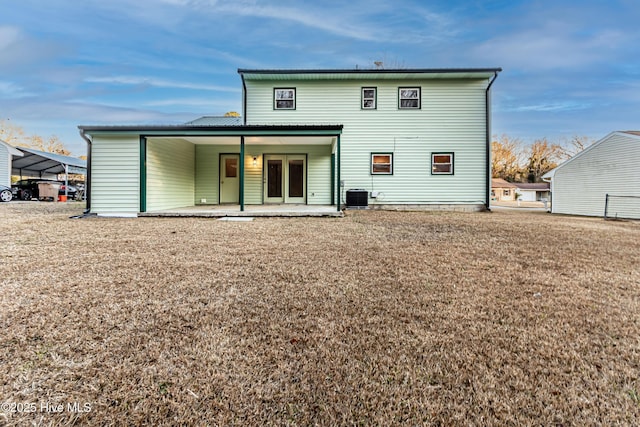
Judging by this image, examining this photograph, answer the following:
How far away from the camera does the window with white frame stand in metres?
12.4

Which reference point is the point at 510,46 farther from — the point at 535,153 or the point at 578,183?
the point at 535,153

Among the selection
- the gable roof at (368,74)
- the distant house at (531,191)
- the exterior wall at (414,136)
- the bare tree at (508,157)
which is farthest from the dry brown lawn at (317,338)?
the bare tree at (508,157)

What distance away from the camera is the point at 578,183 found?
16.3 meters

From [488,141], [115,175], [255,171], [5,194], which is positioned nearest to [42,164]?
[5,194]

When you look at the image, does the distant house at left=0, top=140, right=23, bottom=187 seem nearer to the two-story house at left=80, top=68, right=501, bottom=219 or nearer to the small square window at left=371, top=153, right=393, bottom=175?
the two-story house at left=80, top=68, right=501, bottom=219

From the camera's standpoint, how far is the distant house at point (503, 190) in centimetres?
4581

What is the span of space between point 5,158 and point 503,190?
5657cm

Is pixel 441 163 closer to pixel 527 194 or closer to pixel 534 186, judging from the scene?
pixel 527 194

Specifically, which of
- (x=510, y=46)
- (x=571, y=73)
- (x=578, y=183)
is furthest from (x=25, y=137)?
(x=571, y=73)

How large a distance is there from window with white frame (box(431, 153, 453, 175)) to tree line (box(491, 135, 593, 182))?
38350mm

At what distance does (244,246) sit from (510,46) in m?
20.0

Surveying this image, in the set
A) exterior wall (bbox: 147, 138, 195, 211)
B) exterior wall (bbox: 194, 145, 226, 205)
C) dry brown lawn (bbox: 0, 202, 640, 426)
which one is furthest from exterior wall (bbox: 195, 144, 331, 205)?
Result: dry brown lawn (bbox: 0, 202, 640, 426)

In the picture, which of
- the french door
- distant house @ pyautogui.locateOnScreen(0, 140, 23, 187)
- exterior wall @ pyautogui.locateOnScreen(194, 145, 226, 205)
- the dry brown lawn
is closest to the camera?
the dry brown lawn

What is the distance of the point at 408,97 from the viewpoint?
41.0 feet
